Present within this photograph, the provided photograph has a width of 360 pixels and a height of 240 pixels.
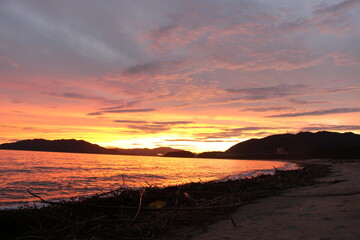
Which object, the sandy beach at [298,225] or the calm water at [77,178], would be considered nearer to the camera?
the sandy beach at [298,225]

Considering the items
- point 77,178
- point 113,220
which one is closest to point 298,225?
point 113,220

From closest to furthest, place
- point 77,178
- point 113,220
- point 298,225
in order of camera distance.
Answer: point 298,225 < point 113,220 < point 77,178

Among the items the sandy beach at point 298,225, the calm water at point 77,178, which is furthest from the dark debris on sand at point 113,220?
the calm water at point 77,178

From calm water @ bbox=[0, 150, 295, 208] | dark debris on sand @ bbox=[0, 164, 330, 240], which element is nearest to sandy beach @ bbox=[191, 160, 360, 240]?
dark debris on sand @ bbox=[0, 164, 330, 240]

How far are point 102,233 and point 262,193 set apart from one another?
6.66 metres

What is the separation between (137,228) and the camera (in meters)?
4.60

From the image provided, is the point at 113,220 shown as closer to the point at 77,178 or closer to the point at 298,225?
the point at 298,225

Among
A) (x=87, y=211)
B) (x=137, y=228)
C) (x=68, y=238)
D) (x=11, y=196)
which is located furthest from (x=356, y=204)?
(x=11, y=196)

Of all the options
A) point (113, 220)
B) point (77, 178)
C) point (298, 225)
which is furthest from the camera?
point (77, 178)

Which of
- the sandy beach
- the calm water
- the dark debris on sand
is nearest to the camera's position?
the sandy beach

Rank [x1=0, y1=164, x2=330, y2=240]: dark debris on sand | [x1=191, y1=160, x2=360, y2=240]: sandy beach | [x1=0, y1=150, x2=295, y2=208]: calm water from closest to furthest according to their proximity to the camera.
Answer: [x1=191, y1=160, x2=360, y2=240]: sandy beach → [x1=0, y1=164, x2=330, y2=240]: dark debris on sand → [x1=0, y1=150, x2=295, y2=208]: calm water

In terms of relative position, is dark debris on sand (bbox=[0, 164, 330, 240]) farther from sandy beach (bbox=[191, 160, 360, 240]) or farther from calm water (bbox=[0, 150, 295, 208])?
calm water (bbox=[0, 150, 295, 208])

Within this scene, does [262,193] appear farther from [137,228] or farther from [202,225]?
[137,228]

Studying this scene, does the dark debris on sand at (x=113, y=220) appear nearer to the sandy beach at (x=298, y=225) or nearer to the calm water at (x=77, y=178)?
the sandy beach at (x=298, y=225)
